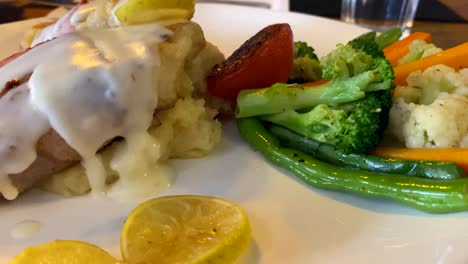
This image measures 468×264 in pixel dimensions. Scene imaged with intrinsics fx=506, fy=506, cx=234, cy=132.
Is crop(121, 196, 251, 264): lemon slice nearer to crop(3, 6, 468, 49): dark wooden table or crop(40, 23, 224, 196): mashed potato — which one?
crop(40, 23, 224, 196): mashed potato

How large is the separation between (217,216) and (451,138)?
3.06 ft

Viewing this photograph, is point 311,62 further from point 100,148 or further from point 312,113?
point 100,148

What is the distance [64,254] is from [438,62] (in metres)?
1.74

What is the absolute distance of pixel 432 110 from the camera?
1912mm

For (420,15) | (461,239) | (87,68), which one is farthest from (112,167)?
(420,15)

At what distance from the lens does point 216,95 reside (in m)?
2.30

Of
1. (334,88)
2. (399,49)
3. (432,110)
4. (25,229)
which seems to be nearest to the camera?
(25,229)

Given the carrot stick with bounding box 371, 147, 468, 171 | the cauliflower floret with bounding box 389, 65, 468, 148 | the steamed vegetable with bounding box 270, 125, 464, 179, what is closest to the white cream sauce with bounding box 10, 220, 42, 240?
the steamed vegetable with bounding box 270, 125, 464, 179

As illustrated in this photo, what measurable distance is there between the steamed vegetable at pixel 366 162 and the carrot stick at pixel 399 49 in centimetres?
80

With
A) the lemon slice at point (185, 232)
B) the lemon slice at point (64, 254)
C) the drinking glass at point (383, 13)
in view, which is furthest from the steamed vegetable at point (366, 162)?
the drinking glass at point (383, 13)

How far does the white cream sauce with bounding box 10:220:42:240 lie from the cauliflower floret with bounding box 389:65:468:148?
1394 millimetres

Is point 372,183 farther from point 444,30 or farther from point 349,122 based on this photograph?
point 444,30

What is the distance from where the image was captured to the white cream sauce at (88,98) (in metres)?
1.78

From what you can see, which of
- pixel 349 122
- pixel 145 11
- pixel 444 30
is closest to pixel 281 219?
pixel 349 122
